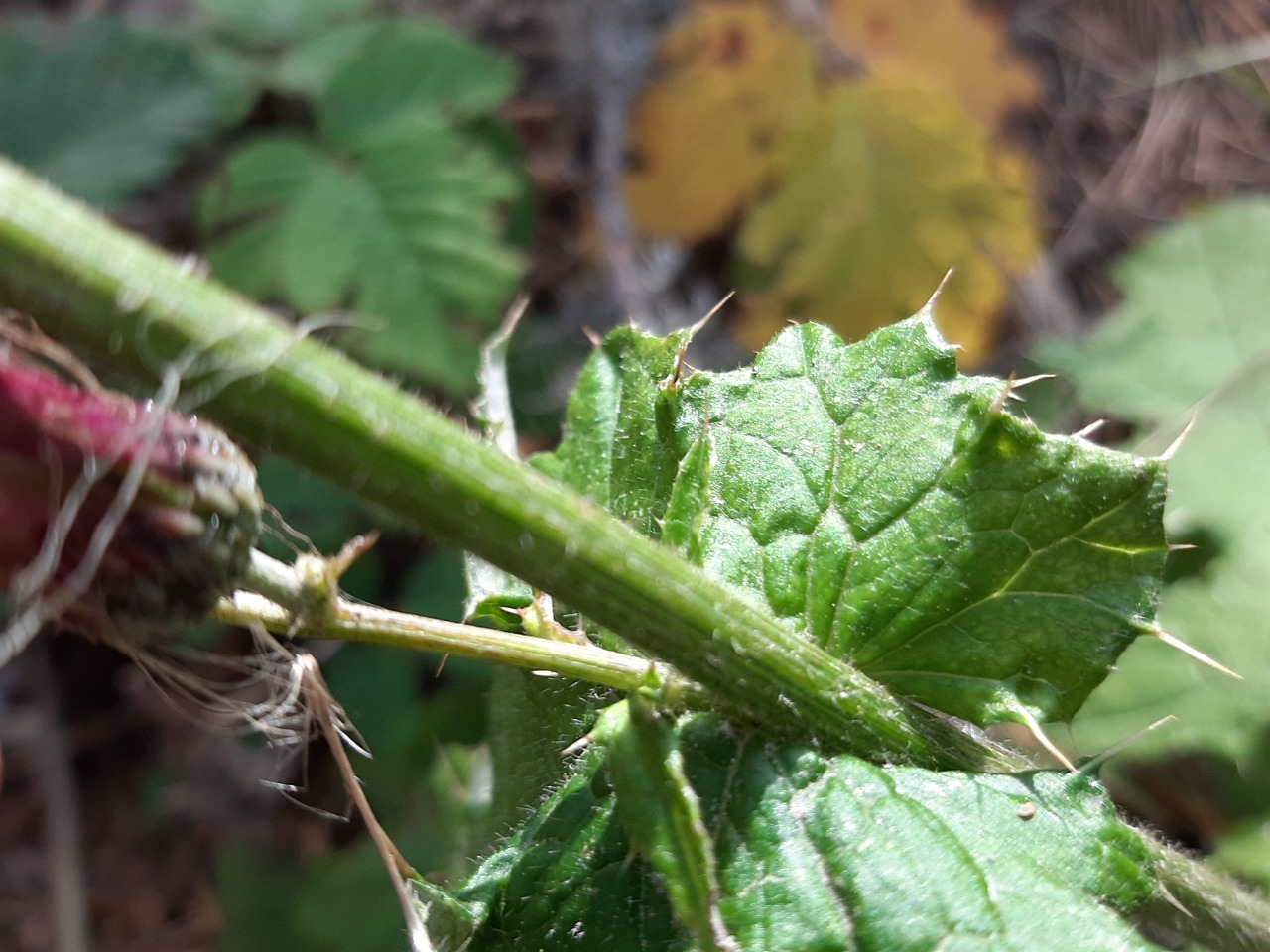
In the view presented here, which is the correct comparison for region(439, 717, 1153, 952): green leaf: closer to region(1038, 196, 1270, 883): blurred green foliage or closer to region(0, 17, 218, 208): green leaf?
region(1038, 196, 1270, 883): blurred green foliage

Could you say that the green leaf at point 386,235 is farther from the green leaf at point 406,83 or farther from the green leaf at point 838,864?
the green leaf at point 838,864

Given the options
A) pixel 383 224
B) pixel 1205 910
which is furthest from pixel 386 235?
pixel 1205 910

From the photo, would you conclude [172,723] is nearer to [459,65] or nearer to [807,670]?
[459,65]

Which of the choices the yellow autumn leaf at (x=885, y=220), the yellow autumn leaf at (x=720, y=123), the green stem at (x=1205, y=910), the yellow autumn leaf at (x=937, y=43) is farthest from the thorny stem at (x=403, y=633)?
the yellow autumn leaf at (x=937, y=43)

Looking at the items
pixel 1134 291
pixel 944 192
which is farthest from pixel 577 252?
pixel 1134 291

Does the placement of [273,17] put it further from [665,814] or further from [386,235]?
[665,814]

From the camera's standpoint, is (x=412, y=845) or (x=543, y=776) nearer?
(x=543, y=776)
